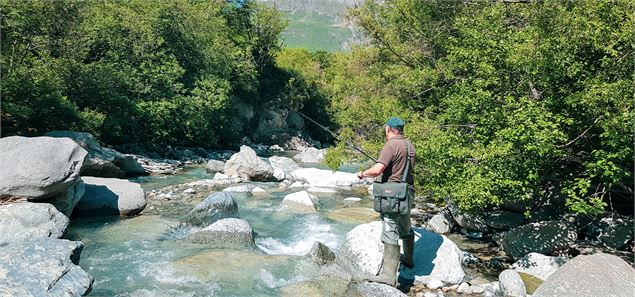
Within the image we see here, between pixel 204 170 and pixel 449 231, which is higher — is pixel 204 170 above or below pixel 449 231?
below

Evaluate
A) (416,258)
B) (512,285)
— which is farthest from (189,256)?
(512,285)

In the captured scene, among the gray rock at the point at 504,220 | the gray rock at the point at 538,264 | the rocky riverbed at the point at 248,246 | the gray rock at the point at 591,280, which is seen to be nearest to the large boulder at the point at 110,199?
the rocky riverbed at the point at 248,246

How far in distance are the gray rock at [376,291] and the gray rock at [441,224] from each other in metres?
5.02

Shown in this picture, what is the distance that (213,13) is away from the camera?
3950cm

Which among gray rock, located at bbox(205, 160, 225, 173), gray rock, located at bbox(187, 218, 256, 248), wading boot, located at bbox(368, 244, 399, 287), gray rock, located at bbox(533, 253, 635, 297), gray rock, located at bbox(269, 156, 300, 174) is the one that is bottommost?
gray rock, located at bbox(269, 156, 300, 174)

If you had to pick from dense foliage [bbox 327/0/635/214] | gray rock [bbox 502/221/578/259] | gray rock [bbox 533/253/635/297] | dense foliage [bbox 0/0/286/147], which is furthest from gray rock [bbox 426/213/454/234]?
dense foliage [bbox 0/0/286/147]

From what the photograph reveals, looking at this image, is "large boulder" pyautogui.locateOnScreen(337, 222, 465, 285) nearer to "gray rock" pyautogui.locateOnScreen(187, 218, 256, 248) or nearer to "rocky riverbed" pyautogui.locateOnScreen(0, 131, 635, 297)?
"rocky riverbed" pyautogui.locateOnScreen(0, 131, 635, 297)

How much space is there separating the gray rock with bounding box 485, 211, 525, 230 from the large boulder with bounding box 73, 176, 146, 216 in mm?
9304

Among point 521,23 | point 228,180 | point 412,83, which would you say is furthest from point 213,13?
point 521,23

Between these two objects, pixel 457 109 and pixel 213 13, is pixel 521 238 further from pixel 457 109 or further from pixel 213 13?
pixel 213 13

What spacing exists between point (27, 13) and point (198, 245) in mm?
15929

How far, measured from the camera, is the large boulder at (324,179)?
19562 mm

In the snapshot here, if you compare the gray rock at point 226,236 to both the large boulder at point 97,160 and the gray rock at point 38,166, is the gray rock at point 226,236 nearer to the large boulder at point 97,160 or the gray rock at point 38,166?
the gray rock at point 38,166

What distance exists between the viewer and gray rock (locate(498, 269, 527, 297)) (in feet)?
22.9
